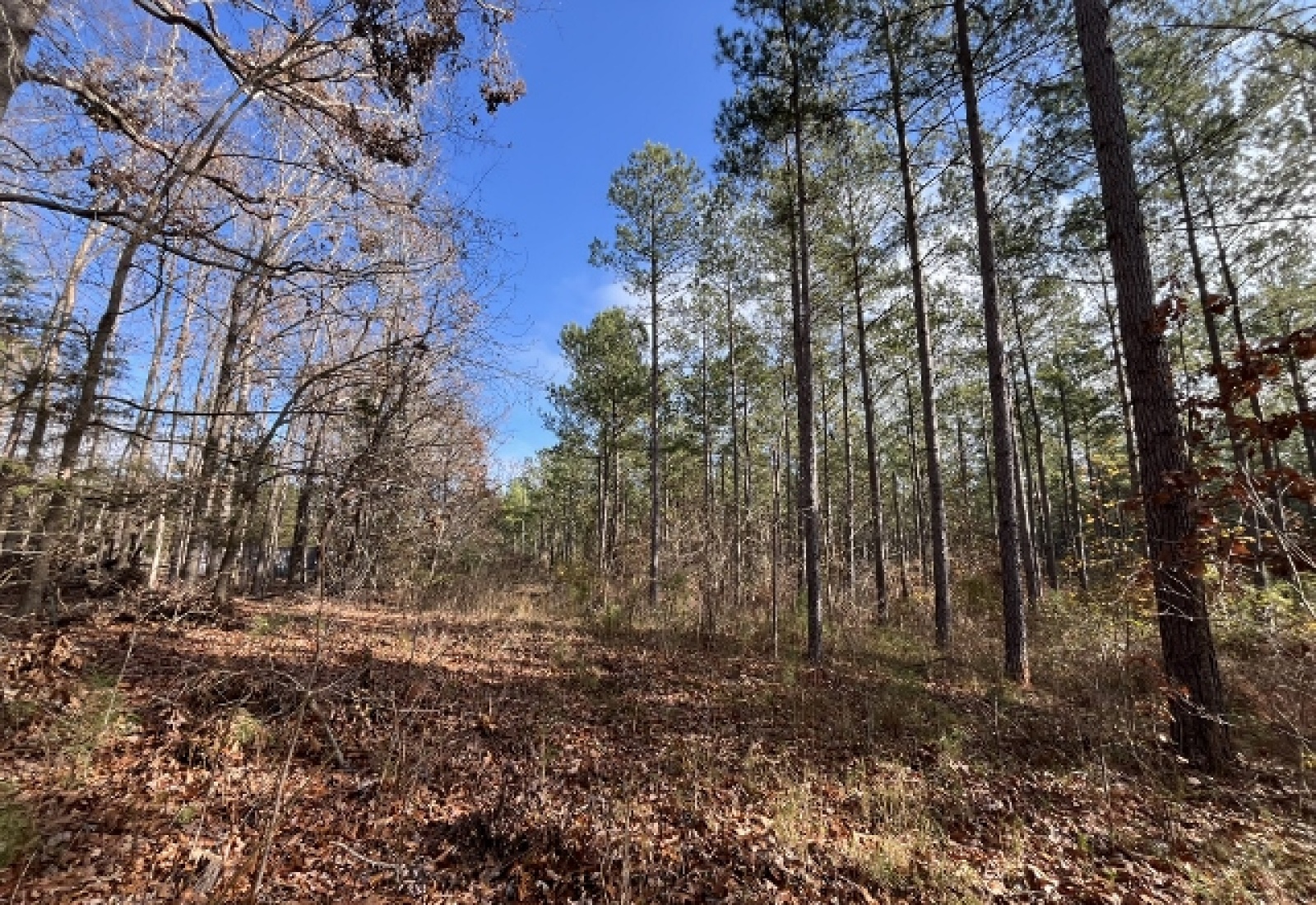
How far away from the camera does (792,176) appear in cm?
1028

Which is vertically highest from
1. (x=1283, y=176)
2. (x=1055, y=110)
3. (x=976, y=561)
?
(x=1283, y=176)

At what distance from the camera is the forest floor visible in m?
2.93

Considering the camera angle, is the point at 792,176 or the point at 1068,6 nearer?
the point at 1068,6

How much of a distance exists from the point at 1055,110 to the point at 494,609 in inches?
520

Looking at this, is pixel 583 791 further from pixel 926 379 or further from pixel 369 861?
pixel 926 379

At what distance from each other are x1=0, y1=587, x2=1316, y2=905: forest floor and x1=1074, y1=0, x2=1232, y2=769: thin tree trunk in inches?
12.8

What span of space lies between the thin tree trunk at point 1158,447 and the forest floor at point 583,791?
33 centimetres

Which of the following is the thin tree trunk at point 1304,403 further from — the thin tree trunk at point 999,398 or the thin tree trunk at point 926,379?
the thin tree trunk at point 926,379

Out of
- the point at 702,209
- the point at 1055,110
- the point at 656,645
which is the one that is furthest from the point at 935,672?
the point at 702,209

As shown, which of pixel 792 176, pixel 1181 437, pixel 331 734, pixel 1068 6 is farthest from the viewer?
pixel 792 176

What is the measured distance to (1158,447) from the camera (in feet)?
14.8

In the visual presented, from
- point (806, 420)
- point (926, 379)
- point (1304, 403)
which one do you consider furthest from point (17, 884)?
point (926, 379)

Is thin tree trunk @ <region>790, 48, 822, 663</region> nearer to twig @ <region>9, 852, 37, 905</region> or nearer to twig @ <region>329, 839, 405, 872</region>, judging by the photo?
twig @ <region>329, 839, 405, 872</region>

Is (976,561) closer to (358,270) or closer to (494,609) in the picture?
(494,609)
